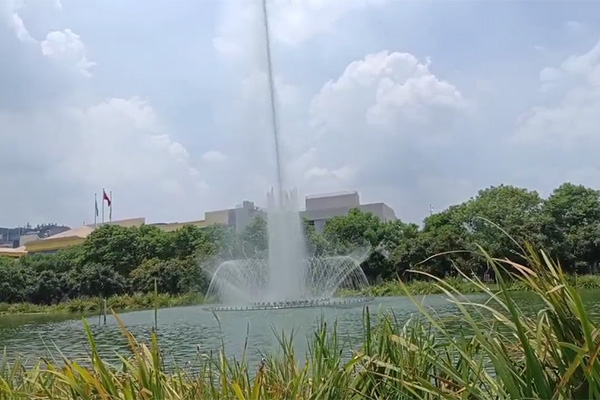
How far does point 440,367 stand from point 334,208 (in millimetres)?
63997

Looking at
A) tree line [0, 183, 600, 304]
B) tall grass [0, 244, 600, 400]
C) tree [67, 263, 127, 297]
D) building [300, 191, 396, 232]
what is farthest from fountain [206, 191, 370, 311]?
building [300, 191, 396, 232]

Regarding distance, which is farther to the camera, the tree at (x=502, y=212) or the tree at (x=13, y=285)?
the tree at (x=13, y=285)

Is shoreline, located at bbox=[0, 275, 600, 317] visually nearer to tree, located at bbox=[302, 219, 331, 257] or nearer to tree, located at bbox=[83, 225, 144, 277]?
tree, located at bbox=[302, 219, 331, 257]

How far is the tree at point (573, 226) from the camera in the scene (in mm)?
31203

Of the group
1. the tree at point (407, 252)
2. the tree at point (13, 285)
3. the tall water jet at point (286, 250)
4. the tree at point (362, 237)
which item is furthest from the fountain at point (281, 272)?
the tree at point (13, 285)

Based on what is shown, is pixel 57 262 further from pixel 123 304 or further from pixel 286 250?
pixel 286 250

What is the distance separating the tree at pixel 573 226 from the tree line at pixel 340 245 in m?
0.05

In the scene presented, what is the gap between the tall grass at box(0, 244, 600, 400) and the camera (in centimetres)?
187

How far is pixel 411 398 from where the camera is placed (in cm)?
241

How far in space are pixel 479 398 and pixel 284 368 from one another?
1.53 meters

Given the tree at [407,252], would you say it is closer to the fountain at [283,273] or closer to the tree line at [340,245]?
the tree line at [340,245]

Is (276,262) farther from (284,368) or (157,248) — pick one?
(157,248)

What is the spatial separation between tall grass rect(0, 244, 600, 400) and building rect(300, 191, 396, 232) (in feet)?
200

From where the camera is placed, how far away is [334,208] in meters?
66.1
